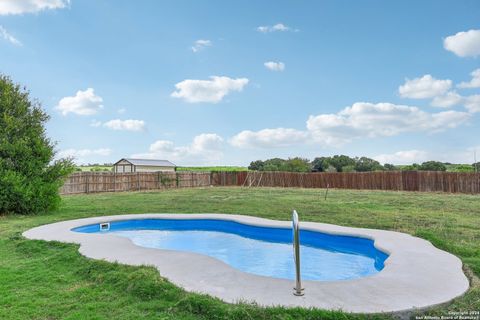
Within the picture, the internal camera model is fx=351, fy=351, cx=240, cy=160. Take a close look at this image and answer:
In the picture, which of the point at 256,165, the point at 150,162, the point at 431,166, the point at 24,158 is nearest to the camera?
the point at 24,158

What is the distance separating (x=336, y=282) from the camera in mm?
3709

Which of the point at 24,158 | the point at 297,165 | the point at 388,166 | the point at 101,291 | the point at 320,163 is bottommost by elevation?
the point at 101,291

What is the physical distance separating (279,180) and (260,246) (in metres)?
18.6

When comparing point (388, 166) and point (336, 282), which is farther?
point (388, 166)

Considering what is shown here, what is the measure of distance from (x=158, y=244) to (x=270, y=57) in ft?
33.9

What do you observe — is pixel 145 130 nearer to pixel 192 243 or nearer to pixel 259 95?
pixel 259 95

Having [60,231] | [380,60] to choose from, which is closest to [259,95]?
[380,60]

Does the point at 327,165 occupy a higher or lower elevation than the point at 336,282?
higher

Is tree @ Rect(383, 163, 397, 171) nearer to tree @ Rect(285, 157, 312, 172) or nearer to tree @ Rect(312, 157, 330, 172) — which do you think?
tree @ Rect(312, 157, 330, 172)

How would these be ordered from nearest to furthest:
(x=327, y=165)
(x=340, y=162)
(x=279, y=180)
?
(x=279, y=180), (x=340, y=162), (x=327, y=165)

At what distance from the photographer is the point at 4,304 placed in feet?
10.9

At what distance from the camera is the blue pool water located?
530 cm

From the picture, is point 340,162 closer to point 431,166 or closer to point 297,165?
point 297,165

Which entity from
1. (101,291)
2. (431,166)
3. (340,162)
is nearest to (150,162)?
(340,162)
